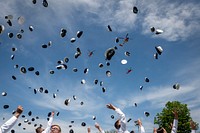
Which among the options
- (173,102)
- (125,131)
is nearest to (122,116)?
(125,131)

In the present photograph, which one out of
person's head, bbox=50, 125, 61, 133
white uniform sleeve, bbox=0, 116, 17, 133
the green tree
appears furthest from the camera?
the green tree

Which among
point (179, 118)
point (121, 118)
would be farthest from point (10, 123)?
Result: point (179, 118)

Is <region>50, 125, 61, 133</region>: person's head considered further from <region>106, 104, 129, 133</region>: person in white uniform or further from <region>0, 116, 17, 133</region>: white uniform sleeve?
<region>0, 116, 17, 133</region>: white uniform sleeve

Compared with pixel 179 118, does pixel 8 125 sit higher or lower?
lower

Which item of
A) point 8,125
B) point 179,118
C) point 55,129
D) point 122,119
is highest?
point 179,118

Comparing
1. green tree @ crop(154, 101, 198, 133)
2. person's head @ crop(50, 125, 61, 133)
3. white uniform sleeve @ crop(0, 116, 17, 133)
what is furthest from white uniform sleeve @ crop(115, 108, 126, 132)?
green tree @ crop(154, 101, 198, 133)

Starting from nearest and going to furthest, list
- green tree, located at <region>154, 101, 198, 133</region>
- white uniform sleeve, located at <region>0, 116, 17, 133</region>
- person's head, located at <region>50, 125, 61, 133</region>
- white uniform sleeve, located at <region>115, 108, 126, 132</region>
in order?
1. white uniform sleeve, located at <region>0, 116, 17, 133</region>
2. person's head, located at <region>50, 125, 61, 133</region>
3. white uniform sleeve, located at <region>115, 108, 126, 132</region>
4. green tree, located at <region>154, 101, 198, 133</region>

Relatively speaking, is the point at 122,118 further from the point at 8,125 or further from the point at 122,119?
the point at 8,125

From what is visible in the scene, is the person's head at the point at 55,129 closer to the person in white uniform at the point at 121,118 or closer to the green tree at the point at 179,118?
the person in white uniform at the point at 121,118

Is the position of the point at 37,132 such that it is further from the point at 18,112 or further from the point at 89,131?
the point at 18,112

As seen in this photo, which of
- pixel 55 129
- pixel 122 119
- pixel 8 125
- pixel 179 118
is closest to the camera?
pixel 8 125

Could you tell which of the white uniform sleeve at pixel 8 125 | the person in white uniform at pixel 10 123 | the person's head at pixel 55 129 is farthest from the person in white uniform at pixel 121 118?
the white uniform sleeve at pixel 8 125

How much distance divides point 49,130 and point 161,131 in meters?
4.07

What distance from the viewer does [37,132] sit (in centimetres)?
1000
